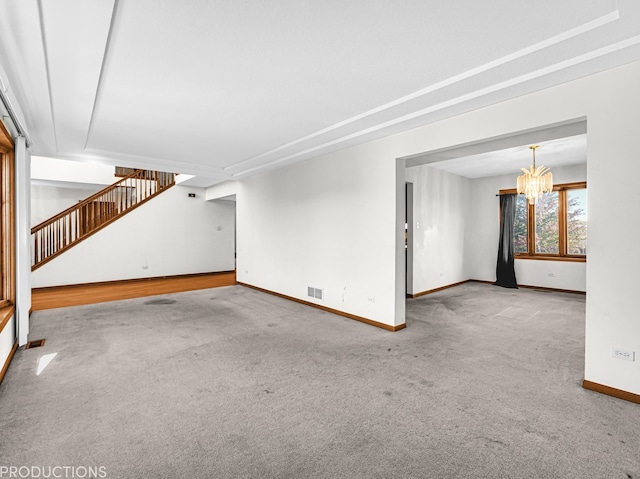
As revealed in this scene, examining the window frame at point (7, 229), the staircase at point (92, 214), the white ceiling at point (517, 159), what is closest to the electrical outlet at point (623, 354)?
the white ceiling at point (517, 159)

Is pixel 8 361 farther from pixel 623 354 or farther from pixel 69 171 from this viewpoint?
pixel 69 171

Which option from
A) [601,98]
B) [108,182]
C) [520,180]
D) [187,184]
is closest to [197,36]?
[601,98]

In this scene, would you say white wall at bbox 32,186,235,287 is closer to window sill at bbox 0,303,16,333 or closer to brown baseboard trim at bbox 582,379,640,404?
window sill at bbox 0,303,16,333

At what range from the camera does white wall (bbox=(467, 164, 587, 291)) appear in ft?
22.1

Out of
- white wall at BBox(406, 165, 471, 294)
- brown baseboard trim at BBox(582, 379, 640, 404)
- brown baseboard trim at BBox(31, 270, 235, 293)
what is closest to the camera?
brown baseboard trim at BBox(582, 379, 640, 404)

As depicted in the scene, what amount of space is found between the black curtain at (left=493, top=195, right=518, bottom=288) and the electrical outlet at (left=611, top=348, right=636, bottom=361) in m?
5.20

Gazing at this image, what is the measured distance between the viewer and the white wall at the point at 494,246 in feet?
22.1

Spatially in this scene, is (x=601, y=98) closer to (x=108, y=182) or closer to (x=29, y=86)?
(x=29, y=86)

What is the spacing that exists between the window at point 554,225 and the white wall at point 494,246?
0.18 meters

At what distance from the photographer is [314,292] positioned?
18.0ft

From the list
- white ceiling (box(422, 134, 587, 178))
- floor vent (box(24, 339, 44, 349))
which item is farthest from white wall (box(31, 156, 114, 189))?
white ceiling (box(422, 134, 587, 178))

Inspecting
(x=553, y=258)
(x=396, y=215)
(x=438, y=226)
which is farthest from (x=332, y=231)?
(x=553, y=258)

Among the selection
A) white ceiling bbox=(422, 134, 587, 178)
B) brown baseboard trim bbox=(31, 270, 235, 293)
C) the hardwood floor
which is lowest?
the hardwood floor

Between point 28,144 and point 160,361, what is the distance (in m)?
A: 3.48
